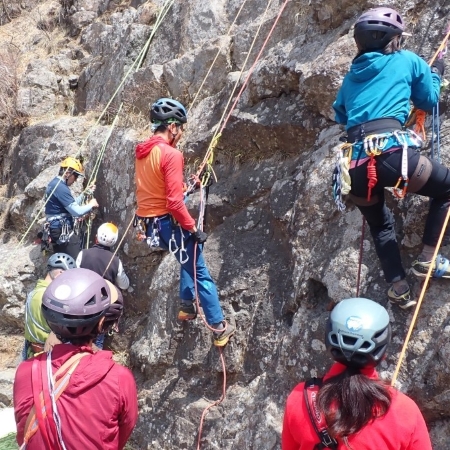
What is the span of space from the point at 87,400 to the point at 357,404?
53.1 inches

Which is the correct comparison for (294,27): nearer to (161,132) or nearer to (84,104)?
(161,132)

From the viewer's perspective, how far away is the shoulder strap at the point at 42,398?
9.52 ft

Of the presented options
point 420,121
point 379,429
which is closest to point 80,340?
point 379,429

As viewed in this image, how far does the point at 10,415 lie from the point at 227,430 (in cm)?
361

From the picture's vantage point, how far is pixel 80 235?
9.12 metres

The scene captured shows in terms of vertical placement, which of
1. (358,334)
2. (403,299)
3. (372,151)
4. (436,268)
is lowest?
(403,299)

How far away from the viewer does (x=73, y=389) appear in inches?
115

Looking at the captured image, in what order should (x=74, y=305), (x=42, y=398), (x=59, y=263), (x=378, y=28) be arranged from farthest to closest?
1. (x=59, y=263)
2. (x=378, y=28)
3. (x=74, y=305)
4. (x=42, y=398)

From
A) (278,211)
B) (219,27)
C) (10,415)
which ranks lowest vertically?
(10,415)

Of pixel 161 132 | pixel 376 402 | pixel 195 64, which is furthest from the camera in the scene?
pixel 195 64

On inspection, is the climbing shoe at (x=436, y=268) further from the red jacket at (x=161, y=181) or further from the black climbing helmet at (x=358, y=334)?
the red jacket at (x=161, y=181)

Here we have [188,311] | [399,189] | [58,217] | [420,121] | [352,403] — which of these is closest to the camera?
[352,403]

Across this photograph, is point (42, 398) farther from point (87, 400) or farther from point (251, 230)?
point (251, 230)

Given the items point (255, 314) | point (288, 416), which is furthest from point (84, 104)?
point (288, 416)
